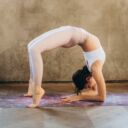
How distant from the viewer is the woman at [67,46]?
3.83 metres

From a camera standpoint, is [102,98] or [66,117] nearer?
[66,117]

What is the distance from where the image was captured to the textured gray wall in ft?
17.3

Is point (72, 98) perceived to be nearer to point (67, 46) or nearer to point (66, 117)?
point (67, 46)

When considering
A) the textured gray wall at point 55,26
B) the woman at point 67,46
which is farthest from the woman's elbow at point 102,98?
the textured gray wall at point 55,26

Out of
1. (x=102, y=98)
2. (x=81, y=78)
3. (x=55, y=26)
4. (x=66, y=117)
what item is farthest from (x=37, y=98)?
(x=55, y=26)

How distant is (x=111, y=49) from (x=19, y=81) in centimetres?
141

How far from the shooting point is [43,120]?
3453mm

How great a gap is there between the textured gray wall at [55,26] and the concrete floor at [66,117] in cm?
149

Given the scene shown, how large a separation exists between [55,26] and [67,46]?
1.21 metres

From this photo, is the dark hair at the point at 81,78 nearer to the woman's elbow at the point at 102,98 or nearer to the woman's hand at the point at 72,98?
the woman's hand at the point at 72,98

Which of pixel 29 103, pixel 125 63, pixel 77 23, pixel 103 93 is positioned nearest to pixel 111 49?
pixel 125 63

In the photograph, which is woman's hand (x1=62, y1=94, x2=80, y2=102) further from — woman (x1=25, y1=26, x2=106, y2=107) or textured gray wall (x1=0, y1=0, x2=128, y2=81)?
textured gray wall (x1=0, y1=0, x2=128, y2=81)

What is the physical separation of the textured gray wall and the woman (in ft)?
3.76

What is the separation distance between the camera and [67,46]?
13.6 feet
